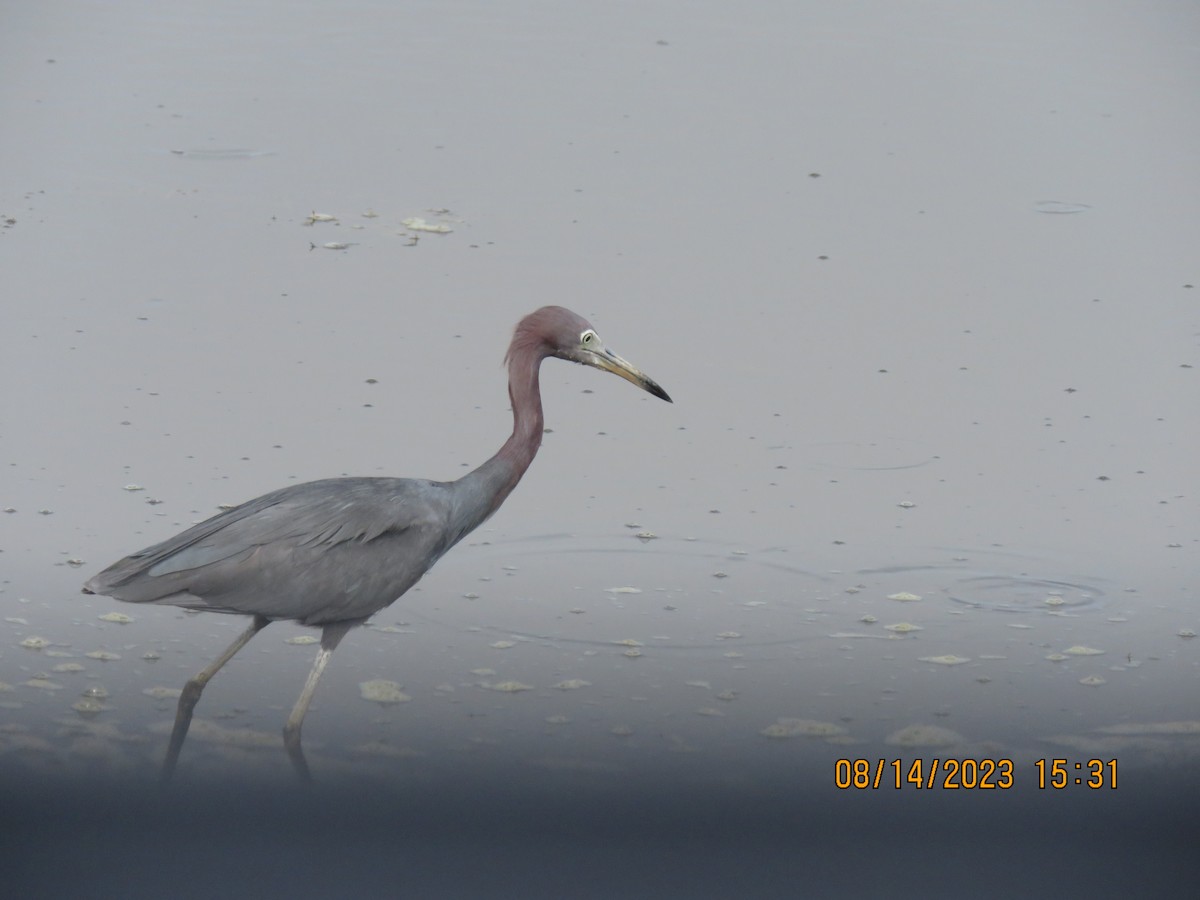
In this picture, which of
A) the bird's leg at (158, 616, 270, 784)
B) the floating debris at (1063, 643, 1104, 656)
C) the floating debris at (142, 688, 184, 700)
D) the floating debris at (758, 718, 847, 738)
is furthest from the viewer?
the floating debris at (1063, 643, 1104, 656)

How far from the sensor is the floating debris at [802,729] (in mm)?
6266

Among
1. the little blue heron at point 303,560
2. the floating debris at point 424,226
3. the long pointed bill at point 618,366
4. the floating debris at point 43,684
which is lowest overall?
the floating debris at point 43,684

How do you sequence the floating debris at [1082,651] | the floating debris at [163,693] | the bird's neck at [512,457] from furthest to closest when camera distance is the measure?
the floating debris at [1082,651] → the bird's neck at [512,457] → the floating debris at [163,693]

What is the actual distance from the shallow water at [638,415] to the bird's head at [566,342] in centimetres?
98

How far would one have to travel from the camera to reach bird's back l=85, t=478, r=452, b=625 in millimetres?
6199

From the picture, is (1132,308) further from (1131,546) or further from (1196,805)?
(1196,805)

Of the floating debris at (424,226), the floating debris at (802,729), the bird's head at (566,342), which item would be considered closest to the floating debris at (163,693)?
the bird's head at (566,342)

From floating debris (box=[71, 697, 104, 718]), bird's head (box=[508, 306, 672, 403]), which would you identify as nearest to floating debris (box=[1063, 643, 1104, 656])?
bird's head (box=[508, 306, 672, 403])

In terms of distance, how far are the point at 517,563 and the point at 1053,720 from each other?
2343mm

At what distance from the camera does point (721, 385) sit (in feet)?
30.9

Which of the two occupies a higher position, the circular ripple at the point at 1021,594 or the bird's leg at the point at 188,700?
the circular ripple at the point at 1021,594

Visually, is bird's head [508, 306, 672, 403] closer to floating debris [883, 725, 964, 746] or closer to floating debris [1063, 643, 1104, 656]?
floating debris [883, 725, 964, 746]

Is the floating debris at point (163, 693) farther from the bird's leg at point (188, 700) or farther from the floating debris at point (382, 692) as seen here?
the floating debris at point (382, 692)
